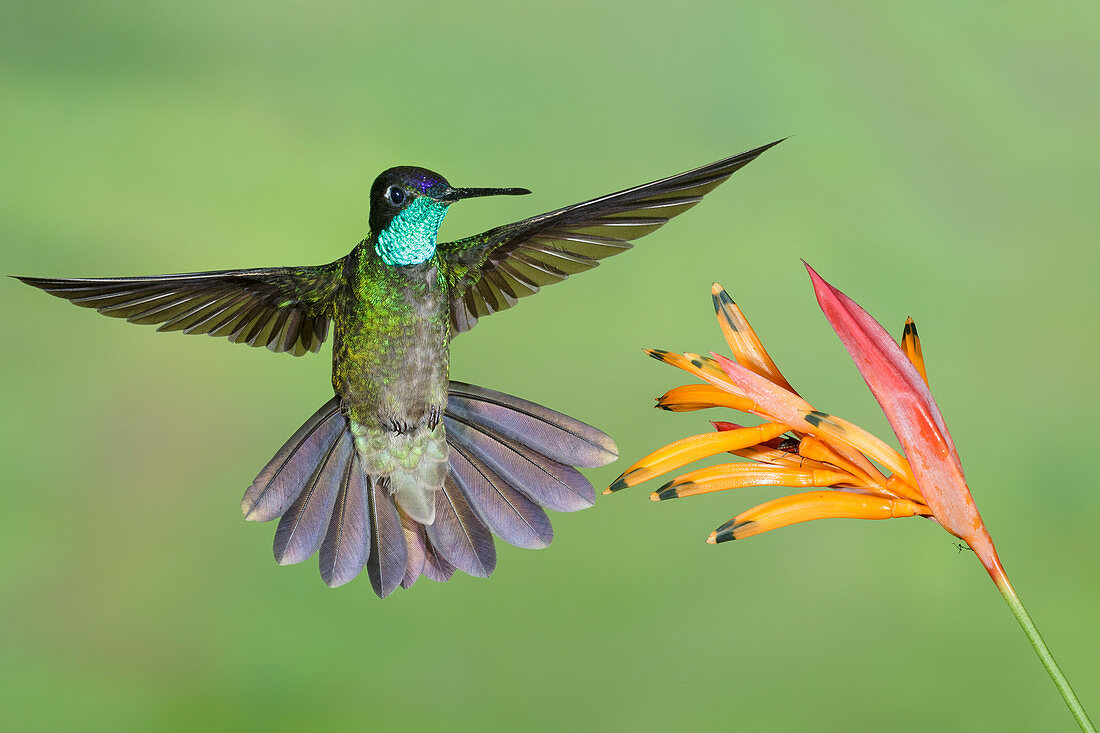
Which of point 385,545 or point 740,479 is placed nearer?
point 740,479

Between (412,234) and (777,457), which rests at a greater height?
(412,234)

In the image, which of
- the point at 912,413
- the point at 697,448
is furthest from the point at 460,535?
the point at 912,413

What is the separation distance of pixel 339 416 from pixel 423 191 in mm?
204

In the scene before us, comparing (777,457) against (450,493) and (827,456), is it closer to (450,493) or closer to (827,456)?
(827,456)

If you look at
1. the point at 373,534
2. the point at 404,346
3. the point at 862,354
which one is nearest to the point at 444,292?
the point at 404,346

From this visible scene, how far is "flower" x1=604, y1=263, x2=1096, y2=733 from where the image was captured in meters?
0.49

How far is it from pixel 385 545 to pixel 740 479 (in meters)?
0.26

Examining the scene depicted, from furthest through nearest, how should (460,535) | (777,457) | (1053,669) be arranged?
1. (460,535)
2. (777,457)
3. (1053,669)

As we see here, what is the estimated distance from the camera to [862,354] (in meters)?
0.49

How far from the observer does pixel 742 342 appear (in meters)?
0.56

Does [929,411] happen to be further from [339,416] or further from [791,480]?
[339,416]

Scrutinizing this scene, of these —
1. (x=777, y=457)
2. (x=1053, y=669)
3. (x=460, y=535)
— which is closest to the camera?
(x=1053, y=669)

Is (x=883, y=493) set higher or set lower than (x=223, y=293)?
lower

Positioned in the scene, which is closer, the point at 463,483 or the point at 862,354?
the point at 862,354
